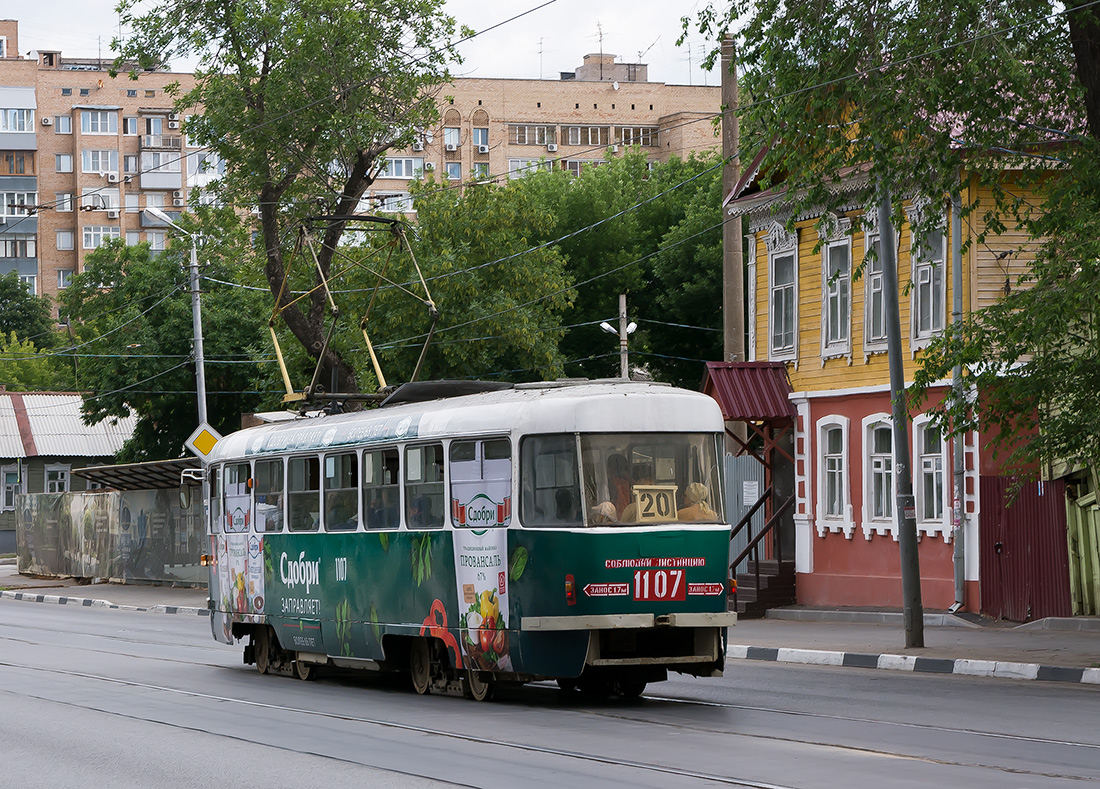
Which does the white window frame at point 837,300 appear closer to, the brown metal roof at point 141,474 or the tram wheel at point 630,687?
the tram wheel at point 630,687

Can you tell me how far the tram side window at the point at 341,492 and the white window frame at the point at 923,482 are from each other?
11.9 metres

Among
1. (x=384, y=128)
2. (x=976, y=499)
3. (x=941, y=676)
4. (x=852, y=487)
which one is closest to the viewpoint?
(x=941, y=676)

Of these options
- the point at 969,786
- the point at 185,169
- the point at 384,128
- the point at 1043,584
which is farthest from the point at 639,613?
the point at 185,169

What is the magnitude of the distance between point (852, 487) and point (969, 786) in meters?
19.9

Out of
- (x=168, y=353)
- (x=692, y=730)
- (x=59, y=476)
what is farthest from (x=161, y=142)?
(x=692, y=730)

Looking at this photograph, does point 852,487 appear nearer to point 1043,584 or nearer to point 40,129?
point 1043,584

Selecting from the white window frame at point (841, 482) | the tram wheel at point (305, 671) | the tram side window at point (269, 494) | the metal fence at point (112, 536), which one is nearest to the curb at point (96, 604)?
the metal fence at point (112, 536)

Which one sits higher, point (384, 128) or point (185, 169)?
point (185, 169)

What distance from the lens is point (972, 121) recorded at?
18.0 m

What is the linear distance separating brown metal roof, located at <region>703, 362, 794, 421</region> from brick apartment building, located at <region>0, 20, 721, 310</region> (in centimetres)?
6723

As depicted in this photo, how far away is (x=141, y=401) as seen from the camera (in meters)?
56.9

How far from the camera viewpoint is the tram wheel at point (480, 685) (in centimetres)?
1461

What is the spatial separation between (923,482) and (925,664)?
27.8 feet

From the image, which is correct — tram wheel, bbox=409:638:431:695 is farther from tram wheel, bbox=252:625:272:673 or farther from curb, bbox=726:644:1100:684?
curb, bbox=726:644:1100:684
